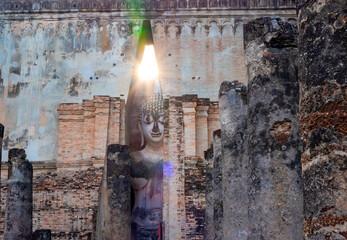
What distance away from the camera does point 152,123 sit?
672 inches

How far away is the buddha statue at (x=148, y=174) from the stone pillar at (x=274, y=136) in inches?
367

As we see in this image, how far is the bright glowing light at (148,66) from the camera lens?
1887 centimetres

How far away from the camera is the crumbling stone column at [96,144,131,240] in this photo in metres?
11.5

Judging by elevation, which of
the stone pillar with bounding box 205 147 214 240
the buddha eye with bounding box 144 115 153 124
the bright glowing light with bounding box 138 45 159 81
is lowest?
the stone pillar with bounding box 205 147 214 240

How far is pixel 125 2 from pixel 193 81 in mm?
3200

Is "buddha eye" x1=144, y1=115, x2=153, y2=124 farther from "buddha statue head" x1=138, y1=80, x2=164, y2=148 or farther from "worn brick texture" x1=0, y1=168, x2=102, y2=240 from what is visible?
"worn brick texture" x1=0, y1=168, x2=102, y2=240

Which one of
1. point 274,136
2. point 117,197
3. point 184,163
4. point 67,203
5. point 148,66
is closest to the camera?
point 274,136

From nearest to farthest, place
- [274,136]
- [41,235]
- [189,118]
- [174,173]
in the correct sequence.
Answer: [274,136], [41,235], [174,173], [189,118]

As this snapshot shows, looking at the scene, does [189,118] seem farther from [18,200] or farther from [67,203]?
[18,200]

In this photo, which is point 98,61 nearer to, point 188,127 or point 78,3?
point 78,3

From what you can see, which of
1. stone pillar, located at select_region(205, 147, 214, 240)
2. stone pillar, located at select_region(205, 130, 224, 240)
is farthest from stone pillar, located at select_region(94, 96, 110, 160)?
stone pillar, located at select_region(205, 130, 224, 240)


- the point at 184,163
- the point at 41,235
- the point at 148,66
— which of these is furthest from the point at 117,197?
the point at 148,66

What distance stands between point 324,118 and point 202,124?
43.4ft

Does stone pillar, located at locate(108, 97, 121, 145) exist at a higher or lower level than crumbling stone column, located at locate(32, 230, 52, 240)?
higher
